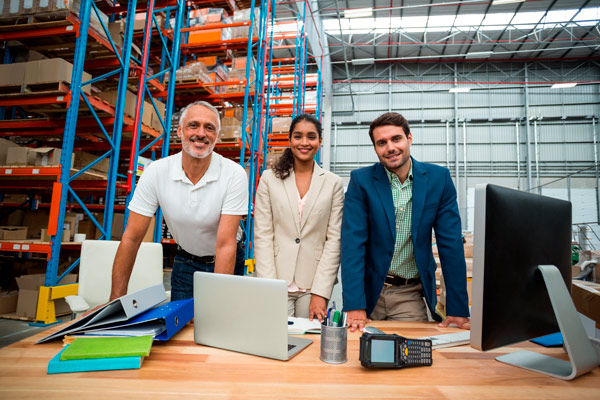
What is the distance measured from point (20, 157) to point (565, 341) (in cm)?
435

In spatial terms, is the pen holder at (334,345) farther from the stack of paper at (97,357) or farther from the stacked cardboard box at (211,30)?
the stacked cardboard box at (211,30)

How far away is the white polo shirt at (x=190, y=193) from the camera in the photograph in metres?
1.74

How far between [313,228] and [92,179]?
10.3ft

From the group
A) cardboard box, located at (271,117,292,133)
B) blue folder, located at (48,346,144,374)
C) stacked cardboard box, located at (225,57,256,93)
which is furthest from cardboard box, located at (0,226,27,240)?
cardboard box, located at (271,117,292,133)

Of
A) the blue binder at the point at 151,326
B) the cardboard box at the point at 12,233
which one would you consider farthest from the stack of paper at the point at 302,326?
the cardboard box at the point at 12,233

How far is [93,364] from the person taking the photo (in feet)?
2.92

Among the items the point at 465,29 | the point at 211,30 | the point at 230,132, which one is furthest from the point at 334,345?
the point at 465,29

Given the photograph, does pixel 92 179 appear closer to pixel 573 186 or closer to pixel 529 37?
pixel 529 37

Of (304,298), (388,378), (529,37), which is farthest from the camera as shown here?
(529,37)

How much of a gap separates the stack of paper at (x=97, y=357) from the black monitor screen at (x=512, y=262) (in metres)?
0.87

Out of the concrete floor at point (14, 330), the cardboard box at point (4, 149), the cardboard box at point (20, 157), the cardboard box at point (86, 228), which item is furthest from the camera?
the cardboard box at point (86, 228)

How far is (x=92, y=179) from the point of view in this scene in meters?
3.91

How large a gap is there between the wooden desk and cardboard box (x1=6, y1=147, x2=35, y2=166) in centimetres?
310

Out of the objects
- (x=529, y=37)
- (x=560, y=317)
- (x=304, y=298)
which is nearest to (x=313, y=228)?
(x=304, y=298)
